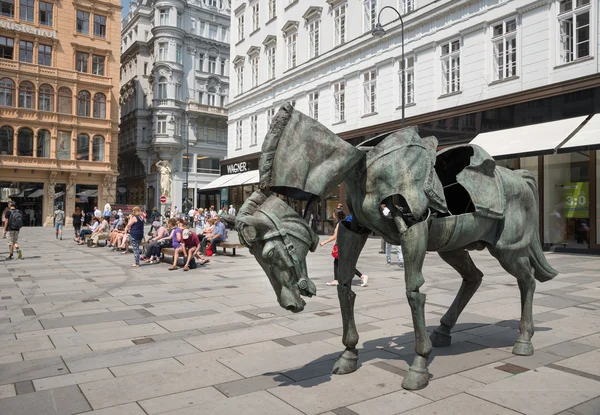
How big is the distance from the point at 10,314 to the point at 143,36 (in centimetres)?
5836

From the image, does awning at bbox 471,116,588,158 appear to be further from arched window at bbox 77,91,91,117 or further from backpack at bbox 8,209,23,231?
arched window at bbox 77,91,91,117

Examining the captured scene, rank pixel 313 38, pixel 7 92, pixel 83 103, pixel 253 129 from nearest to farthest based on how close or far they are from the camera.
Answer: pixel 313 38 → pixel 253 129 → pixel 7 92 → pixel 83 103

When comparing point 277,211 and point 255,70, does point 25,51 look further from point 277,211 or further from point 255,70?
point 277,211

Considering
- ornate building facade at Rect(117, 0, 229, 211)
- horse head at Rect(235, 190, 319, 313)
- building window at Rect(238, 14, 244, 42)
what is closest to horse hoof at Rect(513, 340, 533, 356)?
horse head at Rect(235, 190, 319, 313)

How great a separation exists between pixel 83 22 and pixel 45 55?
4.94 m

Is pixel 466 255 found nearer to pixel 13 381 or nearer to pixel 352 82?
pixel 13 381

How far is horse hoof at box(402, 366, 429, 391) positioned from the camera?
13.6 feet

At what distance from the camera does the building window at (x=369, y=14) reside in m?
24.6

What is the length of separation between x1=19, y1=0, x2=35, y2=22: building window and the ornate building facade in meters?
13.7

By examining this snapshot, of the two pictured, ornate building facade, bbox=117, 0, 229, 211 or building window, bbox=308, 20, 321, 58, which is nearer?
building window, bbox=308, 20, 321, 58

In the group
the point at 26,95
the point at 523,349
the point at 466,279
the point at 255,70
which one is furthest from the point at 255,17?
the point at 523,349

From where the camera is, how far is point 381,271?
12625 mm

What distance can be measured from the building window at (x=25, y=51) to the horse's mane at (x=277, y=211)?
47.2 meters

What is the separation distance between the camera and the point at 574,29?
55.1 feet
